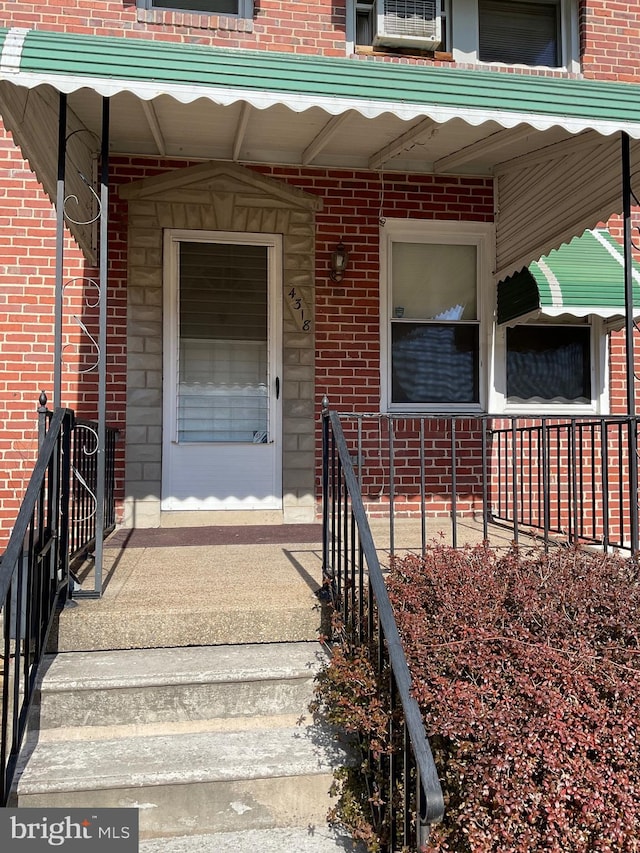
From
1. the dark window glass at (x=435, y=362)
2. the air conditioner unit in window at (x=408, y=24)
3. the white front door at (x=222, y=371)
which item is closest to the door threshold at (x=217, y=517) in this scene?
the white front door at (x=222, y=371)

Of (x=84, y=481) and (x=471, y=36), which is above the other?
(x=471, y=36)

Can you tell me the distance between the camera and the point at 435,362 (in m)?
6.20

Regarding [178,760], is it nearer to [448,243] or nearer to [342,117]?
[342,117]

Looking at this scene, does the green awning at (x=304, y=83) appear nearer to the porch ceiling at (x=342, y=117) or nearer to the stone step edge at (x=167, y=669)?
the porch ceiling at (x=342, y=117)

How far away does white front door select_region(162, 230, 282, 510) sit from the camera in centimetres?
574

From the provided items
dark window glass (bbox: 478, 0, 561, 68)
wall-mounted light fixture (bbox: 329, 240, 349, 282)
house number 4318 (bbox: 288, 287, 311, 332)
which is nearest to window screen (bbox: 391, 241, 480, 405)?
wall-mounted light fixture (bbox: 329, 240, 349, 282)

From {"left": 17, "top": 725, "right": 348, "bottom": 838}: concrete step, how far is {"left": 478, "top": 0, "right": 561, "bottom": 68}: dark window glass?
630 centimetres

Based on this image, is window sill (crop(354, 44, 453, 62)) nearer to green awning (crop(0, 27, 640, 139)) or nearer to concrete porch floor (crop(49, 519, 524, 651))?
green awning (crop(0, 27, 640, 139))

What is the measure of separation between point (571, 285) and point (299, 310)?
224 cm

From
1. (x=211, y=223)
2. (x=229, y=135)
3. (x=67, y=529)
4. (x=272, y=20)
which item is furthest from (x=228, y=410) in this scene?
(x=272, y=20)

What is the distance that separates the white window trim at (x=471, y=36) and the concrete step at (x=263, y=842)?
6322mm

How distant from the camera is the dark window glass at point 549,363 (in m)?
6.27
